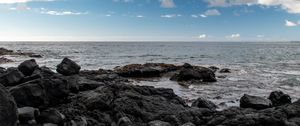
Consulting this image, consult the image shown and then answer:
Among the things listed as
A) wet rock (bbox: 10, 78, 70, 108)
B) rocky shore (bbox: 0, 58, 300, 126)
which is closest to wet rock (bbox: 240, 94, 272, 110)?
rocky shore (bbox: 0, 58, 300, 126)

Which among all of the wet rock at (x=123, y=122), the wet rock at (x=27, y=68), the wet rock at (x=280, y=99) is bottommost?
the wet rock at (x=280, y=99)

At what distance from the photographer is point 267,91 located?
2972cm

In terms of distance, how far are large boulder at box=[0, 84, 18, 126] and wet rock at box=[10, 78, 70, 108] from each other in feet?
12.1

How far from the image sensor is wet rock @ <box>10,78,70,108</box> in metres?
14.4

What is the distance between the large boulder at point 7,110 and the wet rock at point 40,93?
12.1 feet

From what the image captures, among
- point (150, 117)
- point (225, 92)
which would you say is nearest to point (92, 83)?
point (150, 117)

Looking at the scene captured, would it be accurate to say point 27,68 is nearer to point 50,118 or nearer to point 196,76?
point 50,118

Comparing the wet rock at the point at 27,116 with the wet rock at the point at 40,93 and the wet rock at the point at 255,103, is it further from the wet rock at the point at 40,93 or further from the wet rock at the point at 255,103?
the wet rock at the point at 255,103

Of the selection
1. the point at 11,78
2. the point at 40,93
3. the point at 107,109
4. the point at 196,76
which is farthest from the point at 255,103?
the point at 196,76

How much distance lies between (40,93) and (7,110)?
438 cm

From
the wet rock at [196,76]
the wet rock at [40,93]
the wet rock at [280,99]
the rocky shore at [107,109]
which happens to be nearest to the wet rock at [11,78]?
the rocky shore at [107,109]

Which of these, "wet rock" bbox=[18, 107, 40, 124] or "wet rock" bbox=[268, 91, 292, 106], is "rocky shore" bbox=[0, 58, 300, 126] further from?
"wet rock" bbox=[268, 91, 292, 106]

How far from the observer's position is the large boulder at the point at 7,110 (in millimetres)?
10219

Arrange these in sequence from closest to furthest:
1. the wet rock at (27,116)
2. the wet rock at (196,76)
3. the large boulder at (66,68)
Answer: the wet rock at (27,116) < the large boulder at (66,68) < the wet rock at (196,76)
